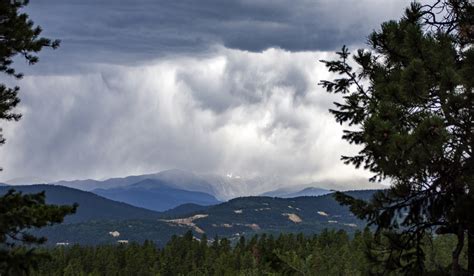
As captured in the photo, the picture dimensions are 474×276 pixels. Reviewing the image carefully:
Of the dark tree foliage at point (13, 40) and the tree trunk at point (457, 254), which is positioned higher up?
the dark tree foliage at point (13, 40)

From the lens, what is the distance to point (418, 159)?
16.5 m

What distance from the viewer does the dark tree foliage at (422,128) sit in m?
16.4

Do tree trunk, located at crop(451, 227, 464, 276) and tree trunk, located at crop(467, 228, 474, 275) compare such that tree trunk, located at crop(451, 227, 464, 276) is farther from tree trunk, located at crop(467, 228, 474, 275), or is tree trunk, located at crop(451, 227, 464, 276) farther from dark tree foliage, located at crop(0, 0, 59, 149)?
dark tree foliage, located at crop(0, 0, 59, 149)

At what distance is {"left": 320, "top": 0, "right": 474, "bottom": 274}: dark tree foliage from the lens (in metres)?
16.4

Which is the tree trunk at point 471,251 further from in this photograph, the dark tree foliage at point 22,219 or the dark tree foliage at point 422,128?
the dark tree foliage at point 22,219

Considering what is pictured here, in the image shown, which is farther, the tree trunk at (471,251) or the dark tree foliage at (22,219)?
the tree trunk at (471,251)

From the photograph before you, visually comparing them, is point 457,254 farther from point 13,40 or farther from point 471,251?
point 13,40

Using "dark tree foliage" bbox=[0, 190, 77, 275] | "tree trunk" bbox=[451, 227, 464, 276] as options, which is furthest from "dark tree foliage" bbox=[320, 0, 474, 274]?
"dark tree foliage" bbox=[0, 190, 77, 275]

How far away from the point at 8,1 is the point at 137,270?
124783 millimetres

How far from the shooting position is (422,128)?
1547 cm

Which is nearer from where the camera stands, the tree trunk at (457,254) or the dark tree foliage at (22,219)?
the dark tree foliage at (22,219)

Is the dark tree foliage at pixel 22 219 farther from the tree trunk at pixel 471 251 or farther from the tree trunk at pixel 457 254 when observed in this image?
the tree trunk at pixel 471 251

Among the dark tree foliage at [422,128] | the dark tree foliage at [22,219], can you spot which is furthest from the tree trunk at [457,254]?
the dark tree foliage at [22,219]

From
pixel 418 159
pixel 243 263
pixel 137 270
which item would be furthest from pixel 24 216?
pixel 137 270
